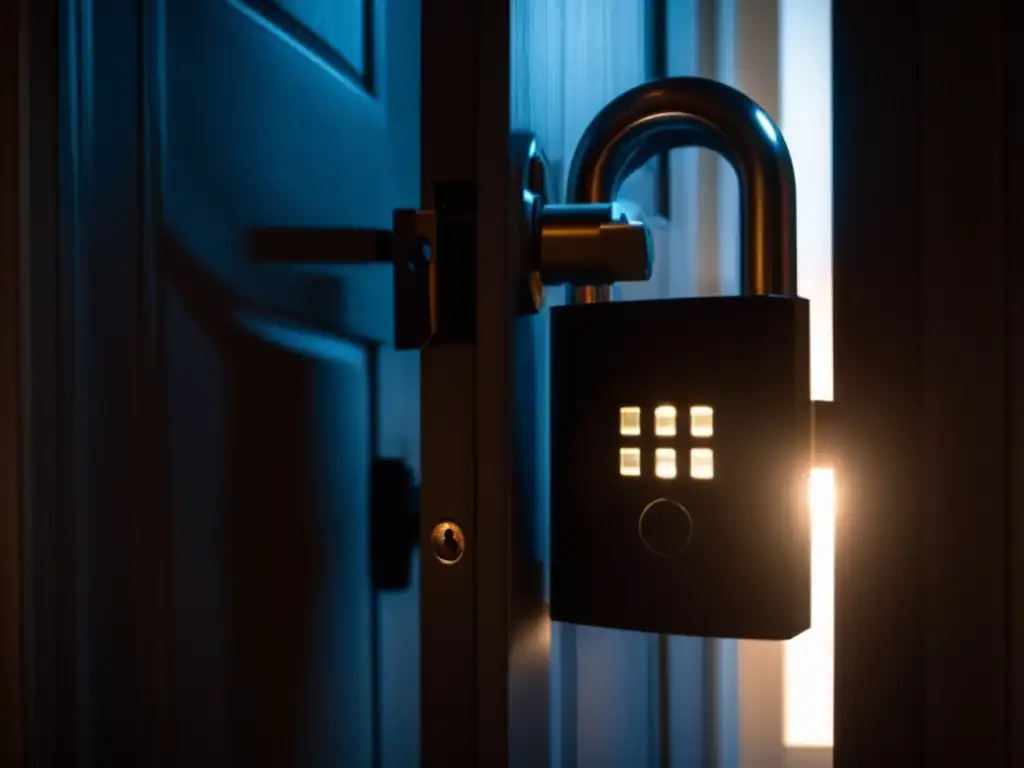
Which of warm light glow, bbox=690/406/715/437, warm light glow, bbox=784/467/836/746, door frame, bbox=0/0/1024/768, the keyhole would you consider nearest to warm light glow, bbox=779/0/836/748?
warm light glow, bbox=784/467/836/746

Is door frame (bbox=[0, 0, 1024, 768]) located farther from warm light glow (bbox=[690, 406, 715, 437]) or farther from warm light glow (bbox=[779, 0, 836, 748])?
warm light glow (bbox=[779, 0, 836, 748])

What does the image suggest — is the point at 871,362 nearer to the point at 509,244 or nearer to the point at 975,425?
the point at 975,425

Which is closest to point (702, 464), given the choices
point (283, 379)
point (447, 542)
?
point (447, 542)

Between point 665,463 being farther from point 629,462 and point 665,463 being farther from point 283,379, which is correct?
point 283,379

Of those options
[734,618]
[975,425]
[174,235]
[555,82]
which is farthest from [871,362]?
[174,235]

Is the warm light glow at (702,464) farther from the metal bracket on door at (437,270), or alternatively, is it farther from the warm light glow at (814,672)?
the warm light glow at (814,672)

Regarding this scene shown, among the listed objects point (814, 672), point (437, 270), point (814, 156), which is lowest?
point (814, 672)

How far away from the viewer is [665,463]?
50 centimetres

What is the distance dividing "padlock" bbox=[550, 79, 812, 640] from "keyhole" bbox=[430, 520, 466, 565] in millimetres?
89

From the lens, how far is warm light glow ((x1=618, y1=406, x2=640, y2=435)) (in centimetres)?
50

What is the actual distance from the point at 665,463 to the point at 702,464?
0.02m

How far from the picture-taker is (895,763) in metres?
0.57

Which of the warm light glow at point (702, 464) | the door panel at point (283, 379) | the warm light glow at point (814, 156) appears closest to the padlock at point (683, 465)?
the warm light glow at point (702, 464)

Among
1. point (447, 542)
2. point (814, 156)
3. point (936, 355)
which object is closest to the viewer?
point (447, 542)
